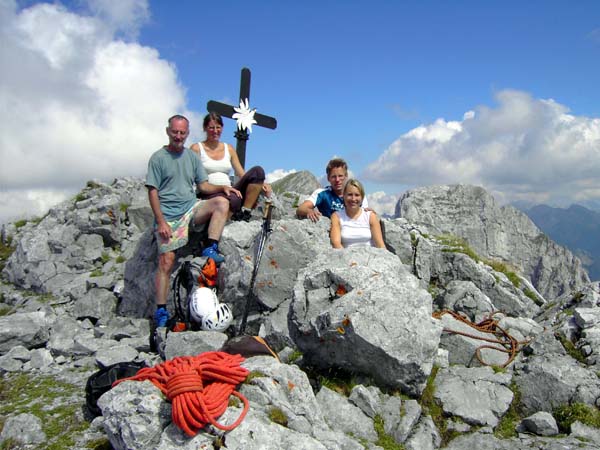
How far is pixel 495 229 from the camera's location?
144 meters

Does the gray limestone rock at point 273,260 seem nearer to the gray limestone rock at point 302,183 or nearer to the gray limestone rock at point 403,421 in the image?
the gray limestone rock at point 403,421

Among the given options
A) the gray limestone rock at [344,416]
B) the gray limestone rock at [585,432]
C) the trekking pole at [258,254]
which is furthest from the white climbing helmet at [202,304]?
the gray limestone rock at [585,432]

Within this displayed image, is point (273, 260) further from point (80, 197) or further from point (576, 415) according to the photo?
point (80, 197)

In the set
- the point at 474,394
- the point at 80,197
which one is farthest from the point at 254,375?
the point at 80,197

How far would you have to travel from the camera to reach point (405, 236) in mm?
13336

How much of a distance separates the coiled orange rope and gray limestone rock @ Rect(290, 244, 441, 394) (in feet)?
5.82

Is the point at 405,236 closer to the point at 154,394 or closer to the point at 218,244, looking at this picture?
the point at 218,244

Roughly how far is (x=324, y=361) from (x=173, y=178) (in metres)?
5.49

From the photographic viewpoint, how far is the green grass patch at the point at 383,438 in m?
5.48

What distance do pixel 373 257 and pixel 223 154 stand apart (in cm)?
547

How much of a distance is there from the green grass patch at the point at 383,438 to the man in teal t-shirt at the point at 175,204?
496cm

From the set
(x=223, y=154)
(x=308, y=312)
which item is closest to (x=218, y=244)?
(x=223, y=154)

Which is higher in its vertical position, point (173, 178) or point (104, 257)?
point (173, 178)

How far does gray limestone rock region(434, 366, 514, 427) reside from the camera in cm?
628
